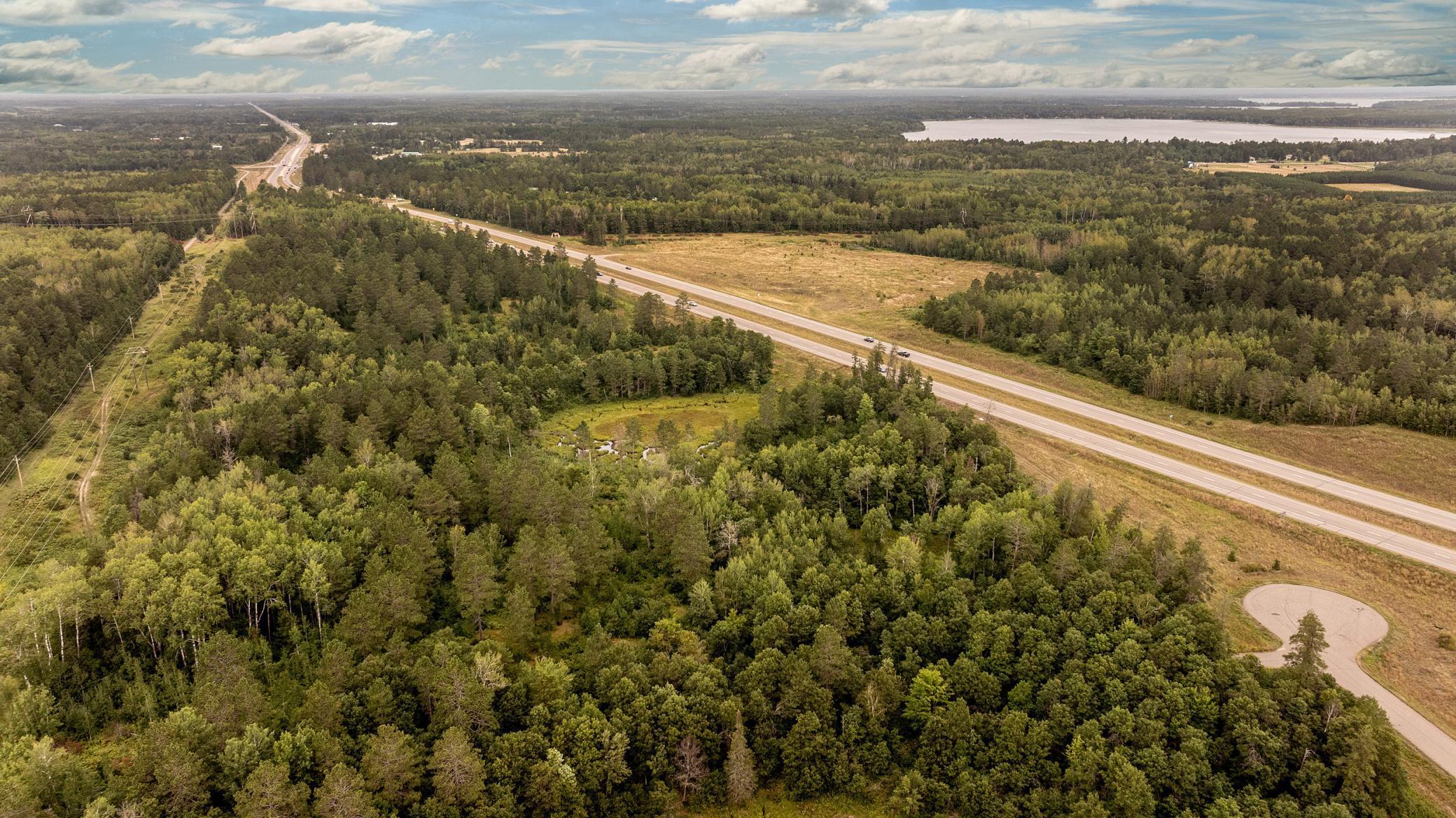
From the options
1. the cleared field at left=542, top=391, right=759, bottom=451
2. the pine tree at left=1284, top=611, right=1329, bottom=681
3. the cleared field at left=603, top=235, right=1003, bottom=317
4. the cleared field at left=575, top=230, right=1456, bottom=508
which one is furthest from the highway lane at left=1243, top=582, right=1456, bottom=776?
the cleared field at left=603, top=235, right=1003, bottom=317

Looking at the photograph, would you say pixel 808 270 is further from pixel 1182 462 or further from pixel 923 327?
pixel 1182 462

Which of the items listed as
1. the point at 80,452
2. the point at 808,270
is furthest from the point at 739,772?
the point at 808,270

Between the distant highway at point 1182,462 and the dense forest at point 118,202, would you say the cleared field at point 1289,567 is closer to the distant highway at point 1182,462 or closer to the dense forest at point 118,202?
the distant highway at point 1182,462

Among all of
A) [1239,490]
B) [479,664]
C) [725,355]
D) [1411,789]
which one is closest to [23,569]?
[479,664]

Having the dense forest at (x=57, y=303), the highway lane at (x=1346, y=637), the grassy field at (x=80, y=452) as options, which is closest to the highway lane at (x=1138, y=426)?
the highway lane at (x=1346, y=637)

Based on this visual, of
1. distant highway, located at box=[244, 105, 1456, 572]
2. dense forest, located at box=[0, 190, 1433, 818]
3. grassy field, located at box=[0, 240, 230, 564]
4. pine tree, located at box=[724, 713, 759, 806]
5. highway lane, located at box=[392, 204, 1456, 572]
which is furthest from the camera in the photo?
distant highway, located at box=[244, 105, 1456, 572]

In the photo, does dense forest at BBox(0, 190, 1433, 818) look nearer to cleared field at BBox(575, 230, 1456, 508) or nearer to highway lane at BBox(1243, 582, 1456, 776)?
highway lane at BBox(1243, 582, 1456, 776)
